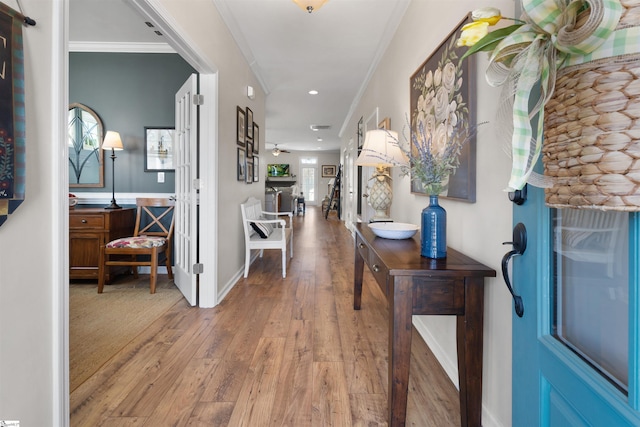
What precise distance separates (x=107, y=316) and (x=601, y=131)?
10.1ft

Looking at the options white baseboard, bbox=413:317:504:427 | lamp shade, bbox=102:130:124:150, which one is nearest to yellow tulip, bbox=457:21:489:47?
white baseboard, bbox=413:317:504:427

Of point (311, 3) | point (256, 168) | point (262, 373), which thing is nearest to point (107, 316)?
point (262, 373)

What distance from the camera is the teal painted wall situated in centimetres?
354

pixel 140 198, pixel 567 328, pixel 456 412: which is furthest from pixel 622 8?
pixel 140 198

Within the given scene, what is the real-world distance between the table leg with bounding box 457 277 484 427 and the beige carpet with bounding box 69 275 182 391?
192 cm

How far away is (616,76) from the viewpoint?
501 millimetres

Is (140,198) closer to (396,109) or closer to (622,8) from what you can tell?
(396,109)

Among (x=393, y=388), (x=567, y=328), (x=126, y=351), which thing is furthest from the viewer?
(x=126, y=351)

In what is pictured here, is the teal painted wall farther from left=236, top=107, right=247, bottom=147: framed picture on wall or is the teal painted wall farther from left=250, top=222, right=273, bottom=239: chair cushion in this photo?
left=250, top=222, right=273, bottom=239: chair cushion

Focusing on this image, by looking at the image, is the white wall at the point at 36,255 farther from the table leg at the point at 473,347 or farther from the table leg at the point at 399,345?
the table leg at the point at 473,347

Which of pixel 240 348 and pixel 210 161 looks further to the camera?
pixel 210 161

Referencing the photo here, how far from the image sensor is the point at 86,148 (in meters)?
3.56

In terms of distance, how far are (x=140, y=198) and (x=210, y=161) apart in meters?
1.36

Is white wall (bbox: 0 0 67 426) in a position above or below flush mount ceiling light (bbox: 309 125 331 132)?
below
